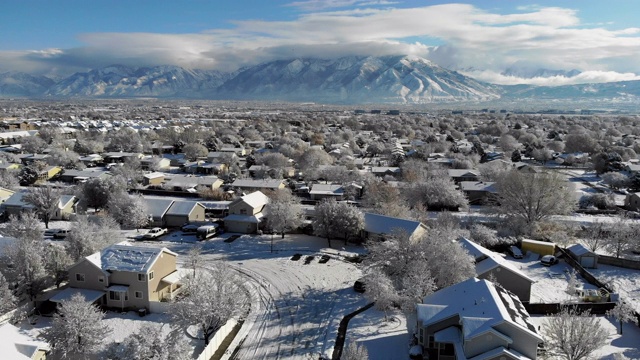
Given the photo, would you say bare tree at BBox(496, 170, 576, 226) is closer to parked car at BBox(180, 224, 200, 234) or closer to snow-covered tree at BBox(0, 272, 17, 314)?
parked car at BBox(180, 224, 200, 234)

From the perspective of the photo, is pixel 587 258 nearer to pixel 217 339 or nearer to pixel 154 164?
pixel 217 339

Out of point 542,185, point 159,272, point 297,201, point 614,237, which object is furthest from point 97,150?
point 614,237

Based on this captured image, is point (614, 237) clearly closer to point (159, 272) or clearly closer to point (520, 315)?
point (520, 315)

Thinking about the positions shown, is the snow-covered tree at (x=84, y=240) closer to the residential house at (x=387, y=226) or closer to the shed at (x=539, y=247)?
the residential house at (x=387, y=226)

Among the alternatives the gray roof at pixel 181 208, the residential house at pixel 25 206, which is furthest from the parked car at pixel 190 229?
the residential house at pixel 25 206

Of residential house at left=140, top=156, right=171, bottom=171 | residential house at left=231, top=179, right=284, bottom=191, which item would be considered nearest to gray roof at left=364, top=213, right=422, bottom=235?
residential house at left=231, top=179, right=284, bottom=191

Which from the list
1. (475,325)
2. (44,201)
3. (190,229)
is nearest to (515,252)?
(475,325)
